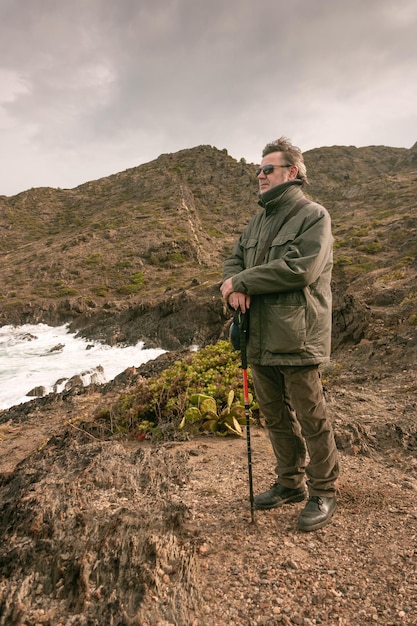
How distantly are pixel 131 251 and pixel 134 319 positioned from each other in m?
19.9

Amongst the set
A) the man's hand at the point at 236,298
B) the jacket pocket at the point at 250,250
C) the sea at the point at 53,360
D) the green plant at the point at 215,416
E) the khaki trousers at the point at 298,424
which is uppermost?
the jacket pocket at the point at 250,250

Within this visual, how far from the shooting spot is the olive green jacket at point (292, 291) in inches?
106

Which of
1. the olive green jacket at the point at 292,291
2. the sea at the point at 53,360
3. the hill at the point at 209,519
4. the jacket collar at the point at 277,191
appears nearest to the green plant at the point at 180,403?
the hill at the point at 209,519

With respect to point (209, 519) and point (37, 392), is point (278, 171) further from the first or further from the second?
point (37, 392)

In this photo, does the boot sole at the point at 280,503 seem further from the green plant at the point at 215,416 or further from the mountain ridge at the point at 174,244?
the mountain ridge at the point at 174,244

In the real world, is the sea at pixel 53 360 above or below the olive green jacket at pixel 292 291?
below

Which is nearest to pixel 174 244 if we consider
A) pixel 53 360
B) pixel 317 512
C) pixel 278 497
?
pixel 53 360

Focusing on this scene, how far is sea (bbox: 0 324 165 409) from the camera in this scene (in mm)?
14188

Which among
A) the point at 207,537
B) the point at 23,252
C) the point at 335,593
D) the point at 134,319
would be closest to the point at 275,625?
the point at 335,593

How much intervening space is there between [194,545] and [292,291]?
187 cm

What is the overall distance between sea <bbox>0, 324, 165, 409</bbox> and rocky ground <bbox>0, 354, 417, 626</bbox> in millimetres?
10292

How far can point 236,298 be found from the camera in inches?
114

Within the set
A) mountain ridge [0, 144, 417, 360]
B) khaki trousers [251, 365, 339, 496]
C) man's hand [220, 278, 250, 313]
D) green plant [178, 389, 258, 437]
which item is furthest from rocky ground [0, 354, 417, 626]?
mountain ridge [0, 144, 417, 360]

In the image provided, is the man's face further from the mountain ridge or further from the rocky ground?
the mountain ridge
